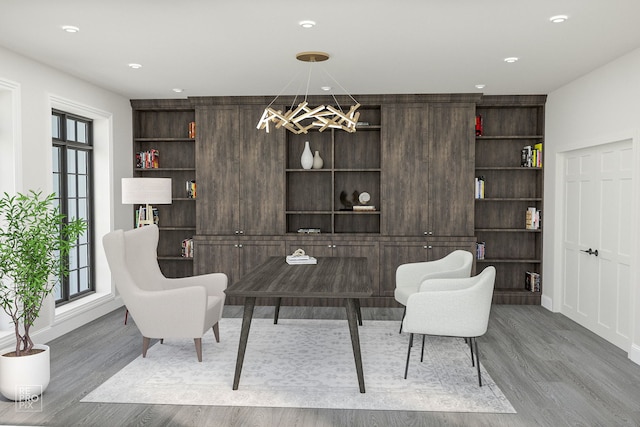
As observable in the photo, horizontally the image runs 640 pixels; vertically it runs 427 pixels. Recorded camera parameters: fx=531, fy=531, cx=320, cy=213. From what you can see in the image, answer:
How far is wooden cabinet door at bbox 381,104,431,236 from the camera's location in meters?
6.59

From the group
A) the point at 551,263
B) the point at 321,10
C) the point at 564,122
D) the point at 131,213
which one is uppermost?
the point at 321,10

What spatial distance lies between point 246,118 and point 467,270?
3355 mm

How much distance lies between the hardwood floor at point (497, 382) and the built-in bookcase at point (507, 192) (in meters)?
1.45

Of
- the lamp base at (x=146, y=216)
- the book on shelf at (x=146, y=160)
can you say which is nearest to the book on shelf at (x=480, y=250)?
the lamp base at (x=146, y=216)

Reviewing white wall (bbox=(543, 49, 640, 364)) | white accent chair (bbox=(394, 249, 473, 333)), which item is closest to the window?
white accent chair (bbox=(394, 249, 473, 333))

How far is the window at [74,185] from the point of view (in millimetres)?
5648

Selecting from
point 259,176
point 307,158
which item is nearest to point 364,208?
point 307,158

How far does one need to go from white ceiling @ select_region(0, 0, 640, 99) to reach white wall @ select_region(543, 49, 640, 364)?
210 millimetres

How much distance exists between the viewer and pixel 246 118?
264 inches

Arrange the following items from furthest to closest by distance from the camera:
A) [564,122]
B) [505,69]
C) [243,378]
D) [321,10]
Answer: [564,122]
[505,69]
[243,378]
[321,10]

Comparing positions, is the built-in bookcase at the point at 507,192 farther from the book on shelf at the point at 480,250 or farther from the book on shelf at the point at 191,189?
the book on shelf at the point at 191,189

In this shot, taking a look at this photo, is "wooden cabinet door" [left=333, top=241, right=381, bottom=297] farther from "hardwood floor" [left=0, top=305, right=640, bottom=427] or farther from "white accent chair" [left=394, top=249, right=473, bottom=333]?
"hardwood floor" [left=0, top=305, right=640, bottom=427]

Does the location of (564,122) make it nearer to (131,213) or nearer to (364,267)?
(364,267)

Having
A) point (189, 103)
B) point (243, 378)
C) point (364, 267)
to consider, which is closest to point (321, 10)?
point (364, 267)
